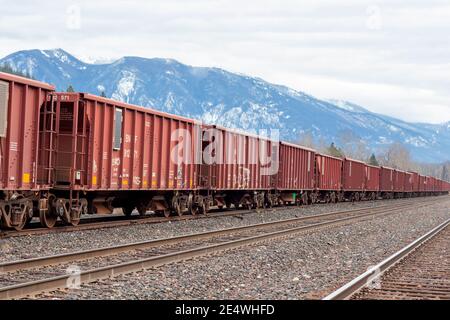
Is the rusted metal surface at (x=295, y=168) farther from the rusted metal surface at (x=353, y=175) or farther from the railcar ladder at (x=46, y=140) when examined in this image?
the railcar ladder at (x=46, y=140)

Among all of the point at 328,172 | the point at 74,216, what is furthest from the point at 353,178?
the point at 74,216

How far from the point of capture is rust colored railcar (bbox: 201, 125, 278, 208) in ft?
88.7

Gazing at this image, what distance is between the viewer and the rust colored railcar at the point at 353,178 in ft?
177

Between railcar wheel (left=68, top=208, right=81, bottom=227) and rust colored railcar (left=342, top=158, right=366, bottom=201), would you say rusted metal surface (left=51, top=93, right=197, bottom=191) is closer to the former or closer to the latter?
railcar wheel (left=68, top=208, right=81, bottom=227)

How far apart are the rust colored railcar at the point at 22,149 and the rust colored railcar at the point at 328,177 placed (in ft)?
97.3

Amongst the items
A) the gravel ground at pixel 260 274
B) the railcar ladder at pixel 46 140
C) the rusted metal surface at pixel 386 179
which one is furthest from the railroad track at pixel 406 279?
the rusted metal surface at pixel 386 179

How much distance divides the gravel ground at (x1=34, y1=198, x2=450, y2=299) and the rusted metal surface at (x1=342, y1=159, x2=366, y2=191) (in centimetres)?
3511

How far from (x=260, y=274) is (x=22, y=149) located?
732cm

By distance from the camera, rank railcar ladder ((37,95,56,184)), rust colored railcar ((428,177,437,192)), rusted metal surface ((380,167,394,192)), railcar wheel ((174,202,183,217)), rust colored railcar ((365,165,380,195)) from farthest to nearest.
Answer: rust colored railcar ((428,177,437,192)), rusted metal surface ((380,167,394,192)), rust colored railcar ((365,165,380,195)), railcar wheel ((174,202,183,217)), railcar ladder ((37,95,56,184))

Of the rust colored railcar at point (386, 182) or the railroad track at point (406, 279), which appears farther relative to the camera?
the rust colored railcar at point (386, 182)

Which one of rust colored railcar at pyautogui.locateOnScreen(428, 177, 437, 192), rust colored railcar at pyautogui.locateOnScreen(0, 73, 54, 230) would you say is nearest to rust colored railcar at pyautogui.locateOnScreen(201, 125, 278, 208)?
rust colored railcar at pyautogui.locateOnScreen(0, 73, 54, 230)

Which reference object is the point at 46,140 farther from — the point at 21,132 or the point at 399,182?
the point at 399,182

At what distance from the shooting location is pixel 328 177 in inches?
1873
